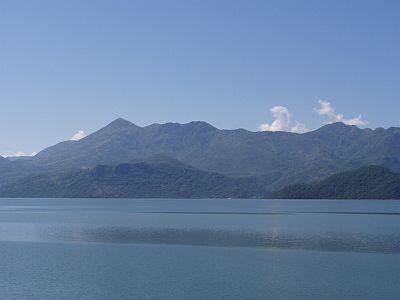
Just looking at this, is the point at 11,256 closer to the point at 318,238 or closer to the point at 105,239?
the point at 105,239

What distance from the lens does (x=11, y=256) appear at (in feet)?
328

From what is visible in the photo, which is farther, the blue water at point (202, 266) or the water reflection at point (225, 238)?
the water reflection at point (225, 238)

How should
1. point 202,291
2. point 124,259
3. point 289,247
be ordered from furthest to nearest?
point 289,247 < point 124,259 < point 202,291

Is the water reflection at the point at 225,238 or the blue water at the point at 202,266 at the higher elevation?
the water reflection at the point at 225,238

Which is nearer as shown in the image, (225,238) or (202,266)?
(202,266)

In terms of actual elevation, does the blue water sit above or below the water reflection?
below

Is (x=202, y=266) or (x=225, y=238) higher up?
(x=225, y=238)

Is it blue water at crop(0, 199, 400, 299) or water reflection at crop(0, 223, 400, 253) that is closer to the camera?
blue water at crop(0, 199, 400, 299)

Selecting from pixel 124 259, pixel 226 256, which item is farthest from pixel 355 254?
pixel 124 259

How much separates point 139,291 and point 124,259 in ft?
91.7

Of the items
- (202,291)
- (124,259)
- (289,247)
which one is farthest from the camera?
(289,247)

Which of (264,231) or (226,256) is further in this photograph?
(264,231)

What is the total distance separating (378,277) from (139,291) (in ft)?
108

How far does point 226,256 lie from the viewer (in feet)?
320
